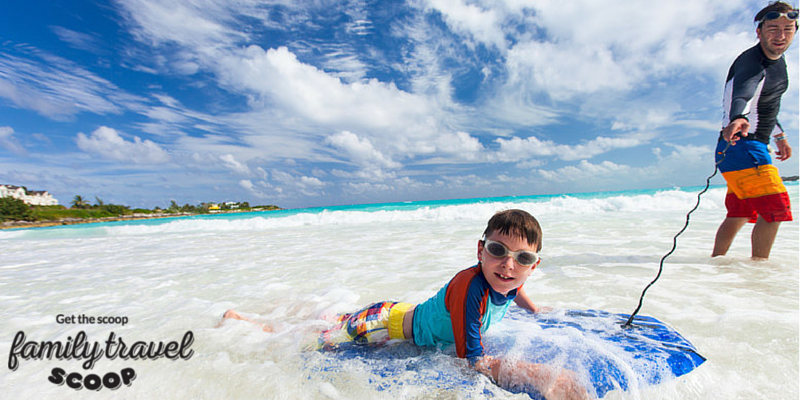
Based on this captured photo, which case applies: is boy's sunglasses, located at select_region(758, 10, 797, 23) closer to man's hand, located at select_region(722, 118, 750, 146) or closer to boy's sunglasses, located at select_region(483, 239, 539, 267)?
man's hand, located at select_region(722, 118, 750, 146)

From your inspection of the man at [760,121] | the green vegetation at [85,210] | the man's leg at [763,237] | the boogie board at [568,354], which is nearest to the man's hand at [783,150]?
the man at [760,121]

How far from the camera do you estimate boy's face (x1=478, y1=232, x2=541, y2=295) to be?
199 centimetres

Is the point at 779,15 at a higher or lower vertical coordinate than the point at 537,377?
higher

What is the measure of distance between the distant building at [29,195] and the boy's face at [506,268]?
107 meters

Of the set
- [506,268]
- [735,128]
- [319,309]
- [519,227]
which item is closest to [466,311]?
[506,268]

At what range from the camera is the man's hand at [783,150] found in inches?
148

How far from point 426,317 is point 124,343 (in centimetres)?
268

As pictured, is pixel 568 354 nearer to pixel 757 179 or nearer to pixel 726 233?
pixel 757 179

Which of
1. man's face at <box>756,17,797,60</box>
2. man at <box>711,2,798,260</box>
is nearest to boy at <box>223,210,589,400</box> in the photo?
man at <box>711,2,798,260</box>

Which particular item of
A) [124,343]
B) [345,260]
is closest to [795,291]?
[345,260]

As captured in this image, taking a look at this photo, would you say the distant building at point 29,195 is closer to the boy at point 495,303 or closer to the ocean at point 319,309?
the ocean at point 319,309

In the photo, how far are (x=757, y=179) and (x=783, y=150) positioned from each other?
0.72 meters

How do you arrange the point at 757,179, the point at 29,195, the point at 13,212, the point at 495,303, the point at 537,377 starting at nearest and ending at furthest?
1. the point at 537,377
2. the point at 495,303
3. the point at 757,179
4. the point at 13,212
5. the point at 29,195

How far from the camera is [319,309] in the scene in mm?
3553
